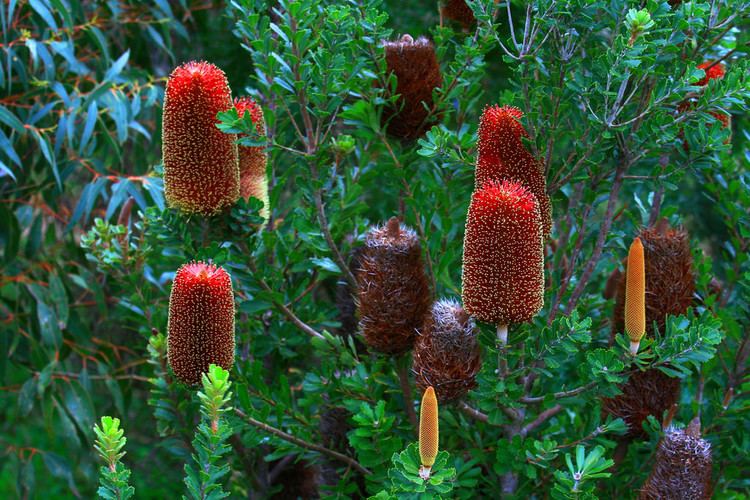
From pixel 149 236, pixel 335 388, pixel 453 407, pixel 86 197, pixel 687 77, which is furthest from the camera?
pixel 86 197

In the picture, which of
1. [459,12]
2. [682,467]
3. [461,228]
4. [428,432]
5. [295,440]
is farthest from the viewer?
[461,228]

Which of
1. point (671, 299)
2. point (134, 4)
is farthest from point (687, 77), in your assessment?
point (134, 4)

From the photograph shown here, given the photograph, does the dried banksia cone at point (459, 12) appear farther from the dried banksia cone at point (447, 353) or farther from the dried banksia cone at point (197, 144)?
the dried banksia cone at point (447, 353)

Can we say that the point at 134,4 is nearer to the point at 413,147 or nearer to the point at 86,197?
the point at 86,197

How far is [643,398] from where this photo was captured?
1707 mm

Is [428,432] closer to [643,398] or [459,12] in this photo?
[643,398]

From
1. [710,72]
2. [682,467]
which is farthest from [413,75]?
[682,467]

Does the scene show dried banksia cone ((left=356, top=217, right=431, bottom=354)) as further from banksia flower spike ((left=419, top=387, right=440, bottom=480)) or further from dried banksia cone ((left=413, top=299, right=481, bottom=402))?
banksia flower spike ((left=419, top=387, right=440, bottom=480))

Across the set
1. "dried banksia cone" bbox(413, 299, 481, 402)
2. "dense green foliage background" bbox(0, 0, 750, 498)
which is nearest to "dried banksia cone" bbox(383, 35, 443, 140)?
"dense green foliage background" bbox(0, 0, 750, 498)

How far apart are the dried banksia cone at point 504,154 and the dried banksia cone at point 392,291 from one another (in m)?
0.19

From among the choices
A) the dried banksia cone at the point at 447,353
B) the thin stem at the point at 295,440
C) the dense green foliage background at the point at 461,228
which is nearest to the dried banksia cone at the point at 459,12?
the dense green foliage background at the point at 461,228

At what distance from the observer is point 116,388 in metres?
2.79

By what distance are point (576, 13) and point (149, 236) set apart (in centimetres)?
109

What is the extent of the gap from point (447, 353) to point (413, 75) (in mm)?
633
